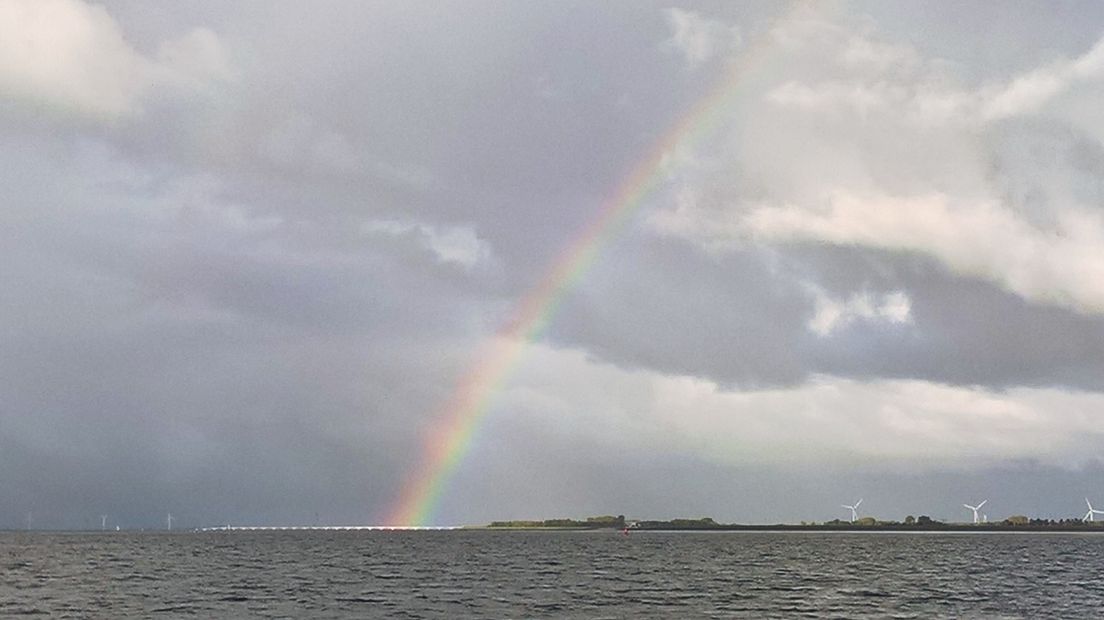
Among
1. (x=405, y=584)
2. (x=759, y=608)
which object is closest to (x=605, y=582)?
(x=405, y=584)

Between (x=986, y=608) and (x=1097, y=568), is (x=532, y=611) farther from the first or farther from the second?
(x=1097, y=568)

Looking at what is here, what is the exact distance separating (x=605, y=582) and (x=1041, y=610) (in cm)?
5067

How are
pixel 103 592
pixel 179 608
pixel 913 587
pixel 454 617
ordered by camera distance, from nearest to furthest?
pixel 454 617 < pixel 179 608 < pixel 103 592 < pixel 913 587

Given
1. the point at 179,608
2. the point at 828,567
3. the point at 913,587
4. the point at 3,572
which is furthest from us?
the point at 828,567

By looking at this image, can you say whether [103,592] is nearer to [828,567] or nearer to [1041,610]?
[1041,610]

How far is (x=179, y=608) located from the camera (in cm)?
9569

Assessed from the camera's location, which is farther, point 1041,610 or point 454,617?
point 1041,610

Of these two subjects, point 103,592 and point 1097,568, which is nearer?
point 103,592

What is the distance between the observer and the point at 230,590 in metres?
118

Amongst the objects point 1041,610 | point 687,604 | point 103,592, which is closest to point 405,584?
point 103,592

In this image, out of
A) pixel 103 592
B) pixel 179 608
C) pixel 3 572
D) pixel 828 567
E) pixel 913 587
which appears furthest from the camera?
pixel 828 567

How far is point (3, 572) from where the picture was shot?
529 feet

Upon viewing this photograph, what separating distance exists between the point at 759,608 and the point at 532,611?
69.8 feet

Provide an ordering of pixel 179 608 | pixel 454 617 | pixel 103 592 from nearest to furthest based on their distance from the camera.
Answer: pixel 454 617 < pixel 179 608 < pixel 103 592
